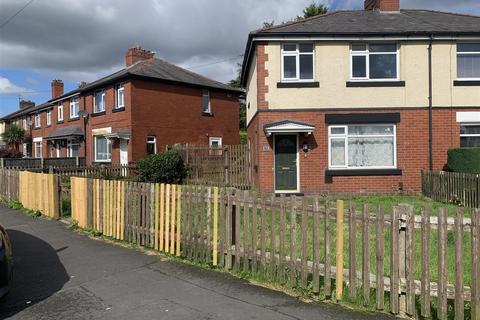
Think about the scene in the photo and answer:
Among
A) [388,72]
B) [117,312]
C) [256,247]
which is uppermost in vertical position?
[388,72]

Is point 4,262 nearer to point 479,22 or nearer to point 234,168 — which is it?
point 234,168

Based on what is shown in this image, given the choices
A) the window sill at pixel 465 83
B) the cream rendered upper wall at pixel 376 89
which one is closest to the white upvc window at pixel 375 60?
the cream rendered upper wall at pixel 376 89

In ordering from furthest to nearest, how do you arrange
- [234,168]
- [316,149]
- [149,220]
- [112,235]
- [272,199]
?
[234,168]
[316,149]
[112,235]
[149,220]
[272,199]

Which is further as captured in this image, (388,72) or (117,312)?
(388,72)

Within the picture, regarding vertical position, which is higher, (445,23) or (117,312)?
(445,23)

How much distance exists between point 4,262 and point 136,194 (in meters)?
3.39

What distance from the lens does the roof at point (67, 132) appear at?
29.1 meters

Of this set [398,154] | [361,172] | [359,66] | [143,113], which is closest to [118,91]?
[143,113]

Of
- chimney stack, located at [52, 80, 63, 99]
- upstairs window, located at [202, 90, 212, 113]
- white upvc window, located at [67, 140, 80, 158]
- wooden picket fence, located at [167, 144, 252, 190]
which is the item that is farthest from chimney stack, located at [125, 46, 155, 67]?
chimney stack, located at [52, 80, 63, 99]

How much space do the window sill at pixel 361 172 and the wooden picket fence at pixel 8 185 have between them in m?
10.4

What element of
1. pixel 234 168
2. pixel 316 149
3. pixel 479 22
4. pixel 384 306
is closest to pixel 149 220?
pixel 384 306

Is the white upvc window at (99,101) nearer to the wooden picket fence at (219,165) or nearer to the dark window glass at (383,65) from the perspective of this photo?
the wooden picket fence at (219,165)

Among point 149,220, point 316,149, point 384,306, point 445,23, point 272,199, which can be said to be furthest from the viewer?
point 445,23

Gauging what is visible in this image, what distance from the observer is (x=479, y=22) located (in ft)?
55.3
